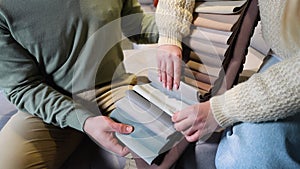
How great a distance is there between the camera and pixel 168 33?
0.87m

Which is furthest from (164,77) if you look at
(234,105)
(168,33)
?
(234,105)

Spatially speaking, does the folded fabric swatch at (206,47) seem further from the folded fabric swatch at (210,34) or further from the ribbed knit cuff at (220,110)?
the ribbed knit cuff at (220,110)

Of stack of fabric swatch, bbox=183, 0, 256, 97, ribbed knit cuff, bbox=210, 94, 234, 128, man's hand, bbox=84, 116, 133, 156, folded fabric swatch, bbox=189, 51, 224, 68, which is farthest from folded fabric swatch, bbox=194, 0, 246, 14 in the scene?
man's hand, bbox=84, 116, 133, 156

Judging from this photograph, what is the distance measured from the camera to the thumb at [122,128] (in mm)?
835

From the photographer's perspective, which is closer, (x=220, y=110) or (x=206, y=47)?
(x=220, y=110)

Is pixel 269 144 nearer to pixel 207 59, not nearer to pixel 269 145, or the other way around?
pixel 269 145

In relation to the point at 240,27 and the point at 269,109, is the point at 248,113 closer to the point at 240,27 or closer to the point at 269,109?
the point at 269,109

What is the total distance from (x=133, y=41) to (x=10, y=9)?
37 cm

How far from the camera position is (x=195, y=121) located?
741 mm

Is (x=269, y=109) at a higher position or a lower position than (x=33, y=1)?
lower

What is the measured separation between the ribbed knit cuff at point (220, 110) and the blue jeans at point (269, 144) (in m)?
0.03

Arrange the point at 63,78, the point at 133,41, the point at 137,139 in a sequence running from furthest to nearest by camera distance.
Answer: the point at 133,41 < the point at 63,78 < the point at 137,139

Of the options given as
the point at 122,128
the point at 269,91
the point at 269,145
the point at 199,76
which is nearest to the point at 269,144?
the point at 269,145

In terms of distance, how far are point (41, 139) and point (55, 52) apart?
0.22 m
